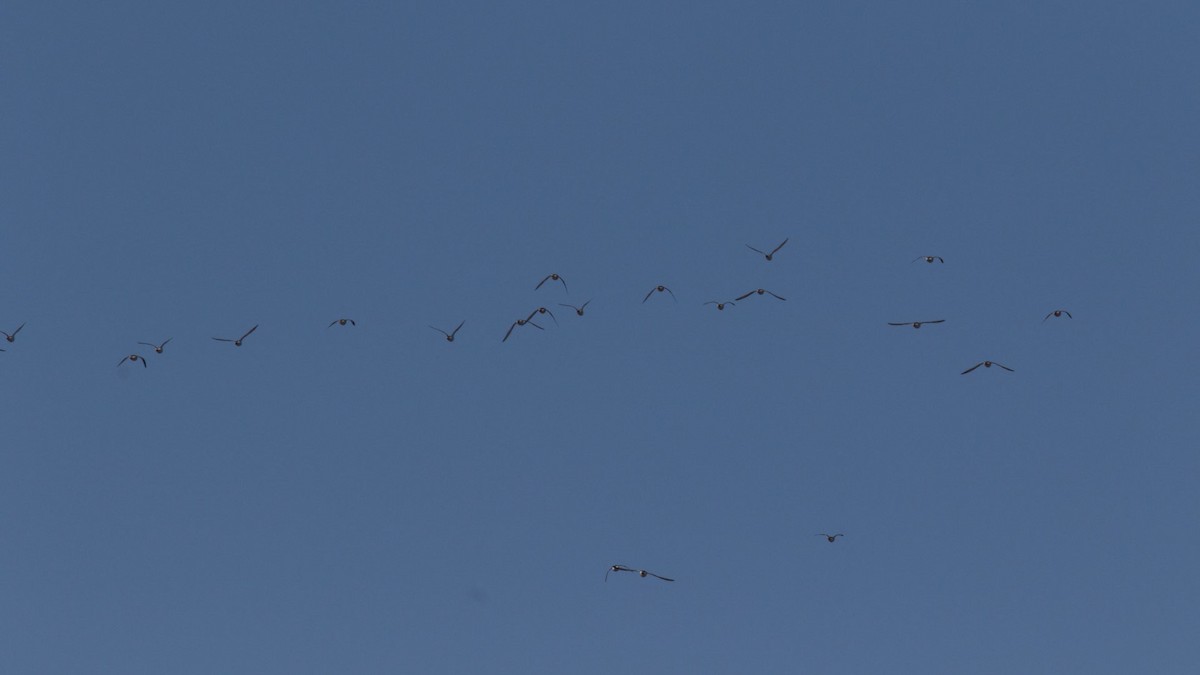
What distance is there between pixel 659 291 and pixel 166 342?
41.2m

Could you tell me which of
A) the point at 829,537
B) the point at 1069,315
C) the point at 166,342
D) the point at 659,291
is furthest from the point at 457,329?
the point at 1069,315

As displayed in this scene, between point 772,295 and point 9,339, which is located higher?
point 9,339

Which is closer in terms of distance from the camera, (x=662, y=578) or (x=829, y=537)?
(x=662, y=578)

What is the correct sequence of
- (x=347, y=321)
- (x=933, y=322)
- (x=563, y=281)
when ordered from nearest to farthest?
(x=563, y=281), (x=933, y=322), (x=347, y=321)

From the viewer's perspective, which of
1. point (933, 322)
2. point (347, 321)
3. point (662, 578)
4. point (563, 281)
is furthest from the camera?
point (347, 321)

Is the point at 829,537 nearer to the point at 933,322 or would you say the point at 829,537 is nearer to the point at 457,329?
the point at 933,322

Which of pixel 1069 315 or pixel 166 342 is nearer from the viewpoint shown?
pixel 1069 315

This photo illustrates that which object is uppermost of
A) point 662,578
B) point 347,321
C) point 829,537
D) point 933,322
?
point 347,321

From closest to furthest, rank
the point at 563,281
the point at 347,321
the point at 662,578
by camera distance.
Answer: the point at 662,578 < the point at 563,281 < the point at 347,321

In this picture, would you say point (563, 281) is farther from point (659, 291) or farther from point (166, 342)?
point (166, 342)

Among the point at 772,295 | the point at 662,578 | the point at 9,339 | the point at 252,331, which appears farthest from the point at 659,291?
the point at 9,339

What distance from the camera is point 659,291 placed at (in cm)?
11494

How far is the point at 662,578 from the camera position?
9962 cm

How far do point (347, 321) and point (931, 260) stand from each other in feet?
154
